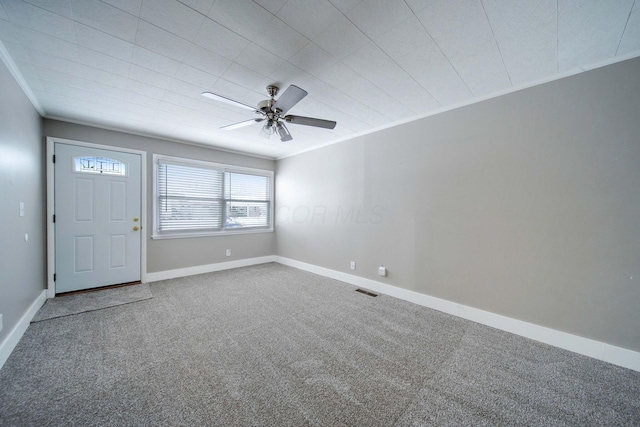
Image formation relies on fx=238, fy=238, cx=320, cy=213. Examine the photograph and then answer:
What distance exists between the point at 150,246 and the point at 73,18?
128 inches

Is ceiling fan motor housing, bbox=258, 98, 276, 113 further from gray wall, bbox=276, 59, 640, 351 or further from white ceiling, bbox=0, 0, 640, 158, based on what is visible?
gray wall, bbox=276, 59, 640, 351

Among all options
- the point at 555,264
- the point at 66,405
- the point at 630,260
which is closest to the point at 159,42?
the point at 66,405

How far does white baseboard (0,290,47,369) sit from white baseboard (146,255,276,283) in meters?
1.25

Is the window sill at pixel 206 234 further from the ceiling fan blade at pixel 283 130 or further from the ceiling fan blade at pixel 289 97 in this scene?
the ceiling fan blade at pixel 289 97

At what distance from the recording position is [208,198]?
456cm

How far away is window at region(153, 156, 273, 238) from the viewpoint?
4113 millimetres

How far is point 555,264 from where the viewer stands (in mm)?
2203

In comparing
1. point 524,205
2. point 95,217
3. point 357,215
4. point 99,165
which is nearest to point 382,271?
point 357,215

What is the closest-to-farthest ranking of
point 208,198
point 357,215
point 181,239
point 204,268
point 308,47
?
point 308,47, point 357,215, point 181,239, point 204,268, point 208,198

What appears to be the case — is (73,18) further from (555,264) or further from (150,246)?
(555,264)

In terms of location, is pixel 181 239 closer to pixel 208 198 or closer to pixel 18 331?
pixel 208 198

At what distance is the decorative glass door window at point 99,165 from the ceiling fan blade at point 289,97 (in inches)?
118

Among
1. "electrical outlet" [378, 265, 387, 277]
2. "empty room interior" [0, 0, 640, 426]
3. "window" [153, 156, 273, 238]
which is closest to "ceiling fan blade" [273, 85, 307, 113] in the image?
"empty room interior" [0, 0, 640, 426]

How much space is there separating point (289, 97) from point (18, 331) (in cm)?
321
